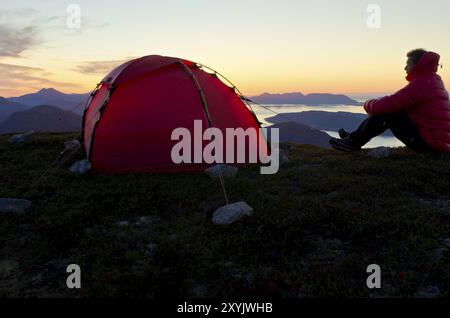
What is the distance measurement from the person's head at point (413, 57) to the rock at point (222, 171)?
5.84 m

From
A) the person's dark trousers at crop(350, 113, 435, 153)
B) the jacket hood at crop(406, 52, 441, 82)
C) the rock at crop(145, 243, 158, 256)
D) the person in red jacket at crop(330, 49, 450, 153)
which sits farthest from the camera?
the person's dark trousers at crop(350, 113, 435, 153)

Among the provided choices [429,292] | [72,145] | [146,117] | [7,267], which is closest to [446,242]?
[429,292]

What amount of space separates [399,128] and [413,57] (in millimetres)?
2069

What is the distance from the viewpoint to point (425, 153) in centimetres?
1224

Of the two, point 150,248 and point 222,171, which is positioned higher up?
point 222,171

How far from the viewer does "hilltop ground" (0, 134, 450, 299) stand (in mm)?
6000

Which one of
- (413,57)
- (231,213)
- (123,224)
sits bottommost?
(123,224)

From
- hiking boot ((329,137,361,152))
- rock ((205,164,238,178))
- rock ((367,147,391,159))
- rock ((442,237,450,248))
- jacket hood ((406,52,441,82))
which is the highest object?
jacket hood ((406,52,441,82))

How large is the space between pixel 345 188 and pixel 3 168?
11677 millimetres

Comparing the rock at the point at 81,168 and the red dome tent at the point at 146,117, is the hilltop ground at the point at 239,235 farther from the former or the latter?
the red dome tent at the point at 146,117

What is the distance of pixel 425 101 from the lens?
36.9 feet

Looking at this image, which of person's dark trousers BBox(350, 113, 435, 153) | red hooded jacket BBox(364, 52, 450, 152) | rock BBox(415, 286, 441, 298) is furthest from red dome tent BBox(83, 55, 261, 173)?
rock BBox(415, 286, 441, 298)

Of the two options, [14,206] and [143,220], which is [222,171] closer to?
[143,220]

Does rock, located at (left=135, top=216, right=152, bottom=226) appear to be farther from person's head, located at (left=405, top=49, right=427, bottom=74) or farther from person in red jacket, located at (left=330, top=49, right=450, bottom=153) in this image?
person's head, located at (left=405, top=49, right=427, bottom=74)
